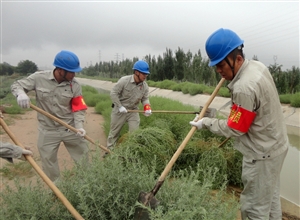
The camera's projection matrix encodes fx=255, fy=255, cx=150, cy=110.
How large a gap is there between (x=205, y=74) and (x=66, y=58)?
643 inches

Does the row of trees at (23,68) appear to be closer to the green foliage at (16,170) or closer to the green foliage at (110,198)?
the green foliage at (16,170)

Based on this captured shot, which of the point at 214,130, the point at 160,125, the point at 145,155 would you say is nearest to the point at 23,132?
the point at 160,125

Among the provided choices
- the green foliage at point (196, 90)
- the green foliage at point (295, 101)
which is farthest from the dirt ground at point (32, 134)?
the green foliage at point (196, 90)

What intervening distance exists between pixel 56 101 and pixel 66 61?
463 millimetres

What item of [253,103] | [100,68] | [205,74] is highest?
[253,103]

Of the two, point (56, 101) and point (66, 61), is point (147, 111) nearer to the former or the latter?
point (56, 101)

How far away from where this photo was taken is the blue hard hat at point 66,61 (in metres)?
2.60

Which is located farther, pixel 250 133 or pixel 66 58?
pixel 66 58

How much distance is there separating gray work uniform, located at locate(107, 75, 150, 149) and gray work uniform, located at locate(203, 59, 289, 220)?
2264mm

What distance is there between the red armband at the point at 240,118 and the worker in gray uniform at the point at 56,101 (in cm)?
164

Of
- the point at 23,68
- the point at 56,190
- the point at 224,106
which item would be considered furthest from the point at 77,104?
the point at 23,68

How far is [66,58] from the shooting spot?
8.50 ft

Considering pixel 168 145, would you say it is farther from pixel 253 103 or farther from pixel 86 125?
pixel 86 125

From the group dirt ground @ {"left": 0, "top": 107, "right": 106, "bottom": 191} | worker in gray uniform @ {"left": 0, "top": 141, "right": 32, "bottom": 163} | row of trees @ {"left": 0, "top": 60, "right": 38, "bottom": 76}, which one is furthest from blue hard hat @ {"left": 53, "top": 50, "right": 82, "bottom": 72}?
row of trees @ {"left": 0, "top": 60, "right": 38, "bottom": 76}
